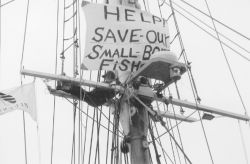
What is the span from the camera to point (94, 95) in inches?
384

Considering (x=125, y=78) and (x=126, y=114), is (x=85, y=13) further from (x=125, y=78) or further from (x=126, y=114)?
(x=126, y=114)

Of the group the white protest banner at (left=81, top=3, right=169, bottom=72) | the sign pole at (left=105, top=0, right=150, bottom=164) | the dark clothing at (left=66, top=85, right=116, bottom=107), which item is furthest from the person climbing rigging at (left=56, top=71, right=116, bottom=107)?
the sign pole at (left=105, top=0, right=150, bottom=164)

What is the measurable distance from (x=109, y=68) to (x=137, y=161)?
2.26 m

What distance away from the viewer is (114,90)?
30.7 feet

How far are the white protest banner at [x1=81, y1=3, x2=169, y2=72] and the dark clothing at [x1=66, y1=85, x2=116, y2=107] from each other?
0.49 meters

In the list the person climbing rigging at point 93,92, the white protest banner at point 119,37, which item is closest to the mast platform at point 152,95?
the person climbing rigging at point 93,92

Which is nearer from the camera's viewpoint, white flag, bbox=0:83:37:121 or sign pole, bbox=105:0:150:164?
sign pole, bbox=105:0:150:164

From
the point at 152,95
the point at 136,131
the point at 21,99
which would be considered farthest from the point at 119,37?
the point at 21,99

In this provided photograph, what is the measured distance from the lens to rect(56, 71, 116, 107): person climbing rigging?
9305mm

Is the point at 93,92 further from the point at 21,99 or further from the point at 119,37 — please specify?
the point at 21,99

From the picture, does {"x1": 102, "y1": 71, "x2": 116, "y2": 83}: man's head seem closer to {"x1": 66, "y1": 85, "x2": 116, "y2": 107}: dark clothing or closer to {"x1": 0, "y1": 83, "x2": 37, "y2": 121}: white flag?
{"x1": 66, "y1": 85, "x2": 116, "y2": 107}: dark clothing

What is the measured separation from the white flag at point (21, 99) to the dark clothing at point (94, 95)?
2.89ft

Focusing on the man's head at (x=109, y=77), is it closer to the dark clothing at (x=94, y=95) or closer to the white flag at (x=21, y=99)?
the dark clothing at (x=94, y=95)

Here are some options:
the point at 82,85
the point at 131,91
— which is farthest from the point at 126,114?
the point at 82,85
